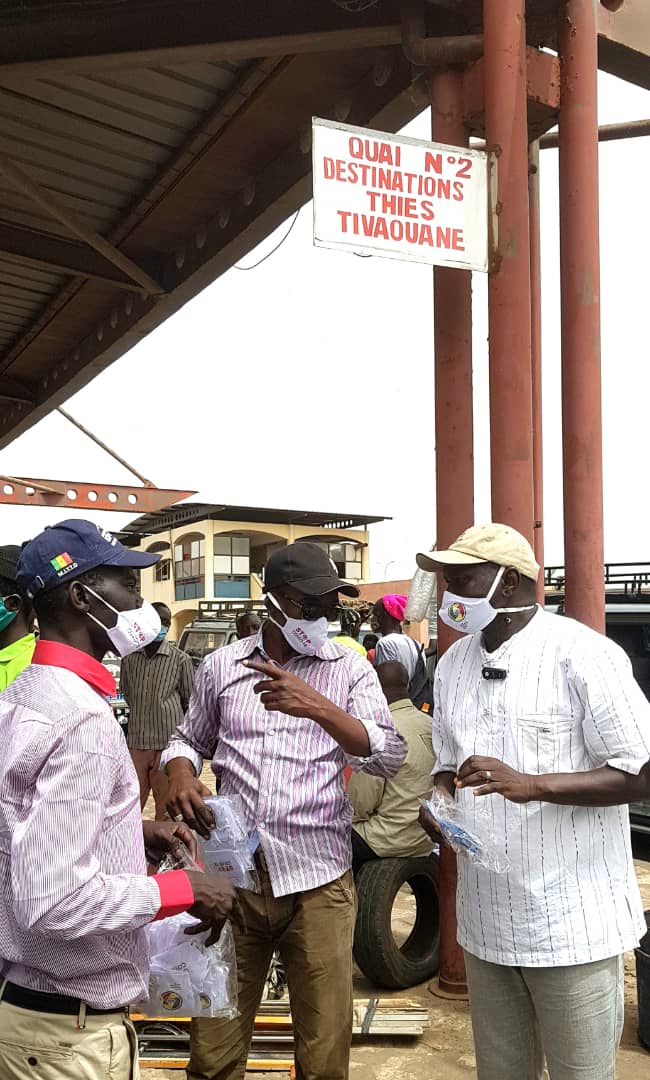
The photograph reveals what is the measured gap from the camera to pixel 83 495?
14.4 meters

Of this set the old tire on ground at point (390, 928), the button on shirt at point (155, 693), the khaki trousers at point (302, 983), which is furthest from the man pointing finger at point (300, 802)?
the button on shirt at point (155, 693)

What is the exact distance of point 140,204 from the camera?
291 inches

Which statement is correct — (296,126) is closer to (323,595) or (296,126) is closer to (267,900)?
(323,595)

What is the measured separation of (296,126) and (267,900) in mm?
5123

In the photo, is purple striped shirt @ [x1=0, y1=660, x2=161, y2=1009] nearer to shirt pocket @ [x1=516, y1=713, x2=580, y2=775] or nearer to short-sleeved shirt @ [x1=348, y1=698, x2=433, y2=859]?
shirt pocket @ [x1=516, y1=713, x2=580, y2=775]

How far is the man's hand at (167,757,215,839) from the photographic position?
A: 9.59ft

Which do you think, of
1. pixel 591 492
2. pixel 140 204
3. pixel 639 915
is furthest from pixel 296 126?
pixel 639 915

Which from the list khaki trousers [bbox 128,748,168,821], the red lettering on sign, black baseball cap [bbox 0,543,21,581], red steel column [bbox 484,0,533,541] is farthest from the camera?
khaki trousers [bbox 128,748,168,821]

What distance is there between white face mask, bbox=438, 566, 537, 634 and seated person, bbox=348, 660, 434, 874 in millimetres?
2417

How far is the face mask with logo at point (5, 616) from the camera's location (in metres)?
3.73

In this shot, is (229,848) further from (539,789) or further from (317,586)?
(539,789)

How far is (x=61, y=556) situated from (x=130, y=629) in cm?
24

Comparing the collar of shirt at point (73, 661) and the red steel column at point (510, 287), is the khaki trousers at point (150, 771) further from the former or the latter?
the collar of shirt at point (73, 661)

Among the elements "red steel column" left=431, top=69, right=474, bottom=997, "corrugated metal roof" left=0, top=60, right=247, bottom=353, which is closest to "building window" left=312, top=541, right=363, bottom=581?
"corrugated metal roof" left=0, top=60, right=247, bottom=353
